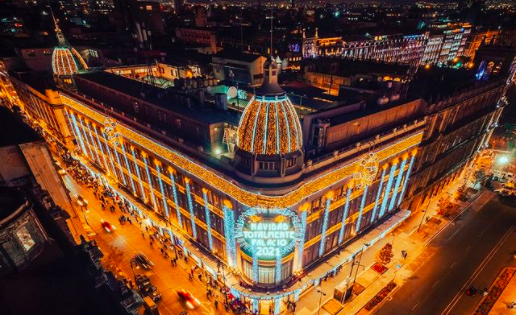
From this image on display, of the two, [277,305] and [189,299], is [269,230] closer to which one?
[277,305]

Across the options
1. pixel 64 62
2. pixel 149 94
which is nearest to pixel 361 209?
pixel 149 94

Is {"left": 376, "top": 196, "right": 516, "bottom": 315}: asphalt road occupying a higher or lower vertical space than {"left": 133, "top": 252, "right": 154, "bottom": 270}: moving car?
lower

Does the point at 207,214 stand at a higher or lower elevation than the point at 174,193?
higher

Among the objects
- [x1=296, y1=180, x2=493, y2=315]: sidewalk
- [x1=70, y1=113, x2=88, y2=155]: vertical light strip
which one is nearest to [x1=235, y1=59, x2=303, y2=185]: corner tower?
[x1=296, y1=180, x2=493, y2=315]: sidewalk

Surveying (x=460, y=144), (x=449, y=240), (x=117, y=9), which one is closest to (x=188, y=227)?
(x=449, y=240)

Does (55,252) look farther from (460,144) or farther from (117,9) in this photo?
(117,9)

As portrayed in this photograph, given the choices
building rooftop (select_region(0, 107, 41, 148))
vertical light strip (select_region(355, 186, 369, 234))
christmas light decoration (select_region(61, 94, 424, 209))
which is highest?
building rooftop (select_region(0, 107, 41, 148))

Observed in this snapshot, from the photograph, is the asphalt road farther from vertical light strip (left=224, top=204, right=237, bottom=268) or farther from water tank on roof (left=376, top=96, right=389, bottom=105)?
water tank on roof (left=376, top=96, right=389, bottom=105)

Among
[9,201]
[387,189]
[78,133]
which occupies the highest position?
[9,201]
